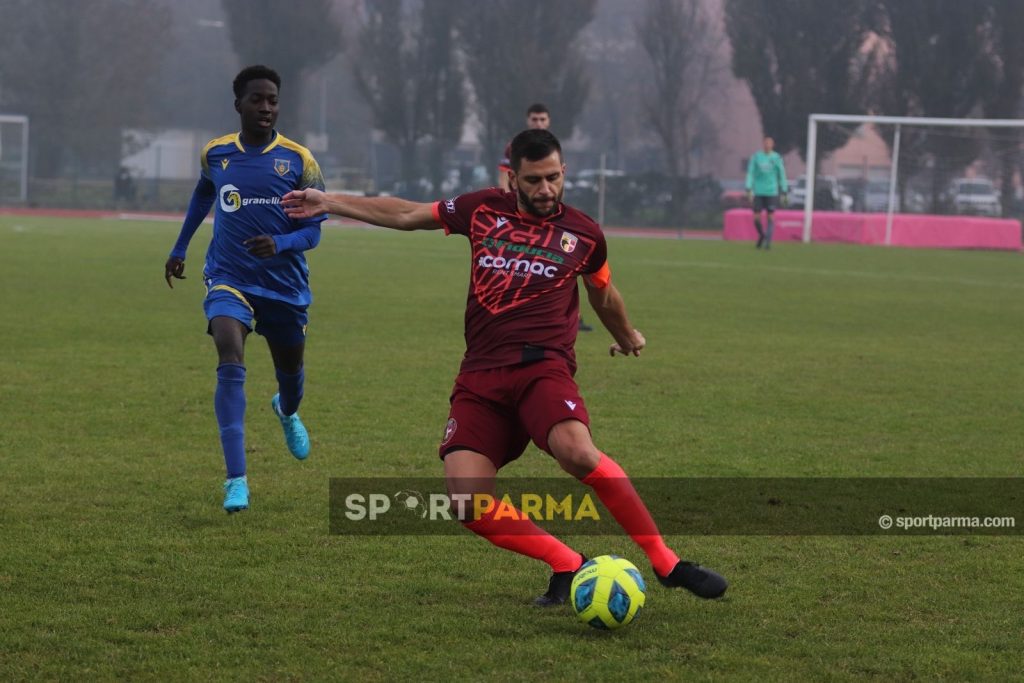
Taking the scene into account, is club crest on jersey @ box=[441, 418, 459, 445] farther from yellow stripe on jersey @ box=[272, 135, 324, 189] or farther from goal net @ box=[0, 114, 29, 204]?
goal net @ box=[0, 114, 29, 204]

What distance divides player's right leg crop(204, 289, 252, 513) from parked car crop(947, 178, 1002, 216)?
29530 mm

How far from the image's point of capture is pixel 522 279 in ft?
16.9

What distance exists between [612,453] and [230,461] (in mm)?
2221

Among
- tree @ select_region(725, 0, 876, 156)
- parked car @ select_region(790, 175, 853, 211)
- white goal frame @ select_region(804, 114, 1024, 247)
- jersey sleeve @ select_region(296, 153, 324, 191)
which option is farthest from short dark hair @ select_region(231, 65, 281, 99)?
tree @ select_region(725, 0, 876, 156)

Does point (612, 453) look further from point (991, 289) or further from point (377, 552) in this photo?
point (991, 289)

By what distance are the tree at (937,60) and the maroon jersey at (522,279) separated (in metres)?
42.7

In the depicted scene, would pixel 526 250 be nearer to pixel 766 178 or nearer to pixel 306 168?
pixel 306 168

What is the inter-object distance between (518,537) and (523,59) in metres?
48.4

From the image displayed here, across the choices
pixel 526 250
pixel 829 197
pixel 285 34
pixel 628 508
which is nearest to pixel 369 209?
pixel 526 250

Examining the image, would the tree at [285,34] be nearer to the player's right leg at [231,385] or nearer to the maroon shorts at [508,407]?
the player's right leg at [231,385]

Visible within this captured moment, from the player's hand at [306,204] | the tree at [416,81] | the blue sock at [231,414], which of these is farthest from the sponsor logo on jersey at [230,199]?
the tree at [416,81]

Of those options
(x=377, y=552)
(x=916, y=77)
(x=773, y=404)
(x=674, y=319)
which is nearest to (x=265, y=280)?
(x=377, y=552)

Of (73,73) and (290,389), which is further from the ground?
(73,73)

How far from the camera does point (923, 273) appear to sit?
76.7 ft
